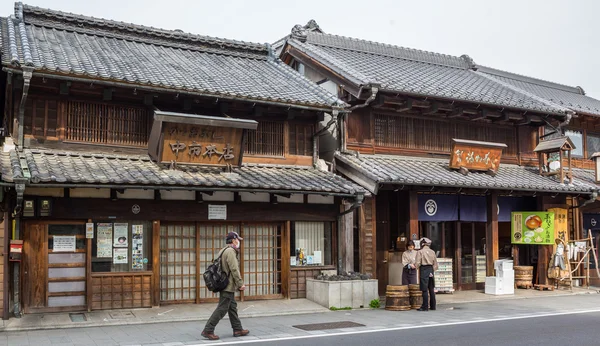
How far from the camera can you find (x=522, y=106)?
2039cm

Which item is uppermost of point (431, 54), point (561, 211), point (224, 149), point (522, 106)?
point (431, 54)

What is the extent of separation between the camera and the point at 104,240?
48.2ft

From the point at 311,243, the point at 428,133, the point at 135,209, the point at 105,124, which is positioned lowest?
the point at 311,243

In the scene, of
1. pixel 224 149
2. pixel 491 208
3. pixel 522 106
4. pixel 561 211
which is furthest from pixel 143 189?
pixel 561 211

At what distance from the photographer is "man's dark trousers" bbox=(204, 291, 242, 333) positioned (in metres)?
11.3

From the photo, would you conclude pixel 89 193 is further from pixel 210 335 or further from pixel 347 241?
pixel 347 241

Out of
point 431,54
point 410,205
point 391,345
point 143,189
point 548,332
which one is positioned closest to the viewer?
point 391,345

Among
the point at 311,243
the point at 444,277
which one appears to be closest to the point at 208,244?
the point at 311,243

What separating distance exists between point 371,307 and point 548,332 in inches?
202

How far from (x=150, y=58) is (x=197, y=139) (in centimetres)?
378

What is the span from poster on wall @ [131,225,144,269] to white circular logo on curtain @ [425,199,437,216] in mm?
8884

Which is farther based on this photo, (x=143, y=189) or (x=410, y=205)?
(x=410, y=205)

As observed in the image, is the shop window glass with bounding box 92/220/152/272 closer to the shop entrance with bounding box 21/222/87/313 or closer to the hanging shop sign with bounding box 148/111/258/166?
the shop entrance with bounding box 21/222/87/313

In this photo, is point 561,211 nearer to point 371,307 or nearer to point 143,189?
point 371,307
